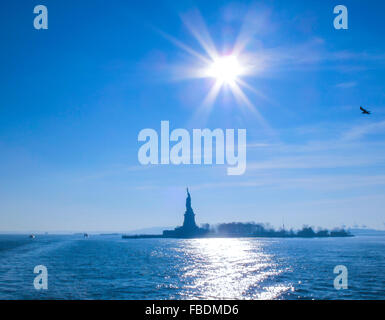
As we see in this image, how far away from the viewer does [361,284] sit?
43531 mm

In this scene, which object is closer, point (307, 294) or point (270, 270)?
point (307, 294)

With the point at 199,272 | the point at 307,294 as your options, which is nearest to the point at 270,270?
the point at 199,272
